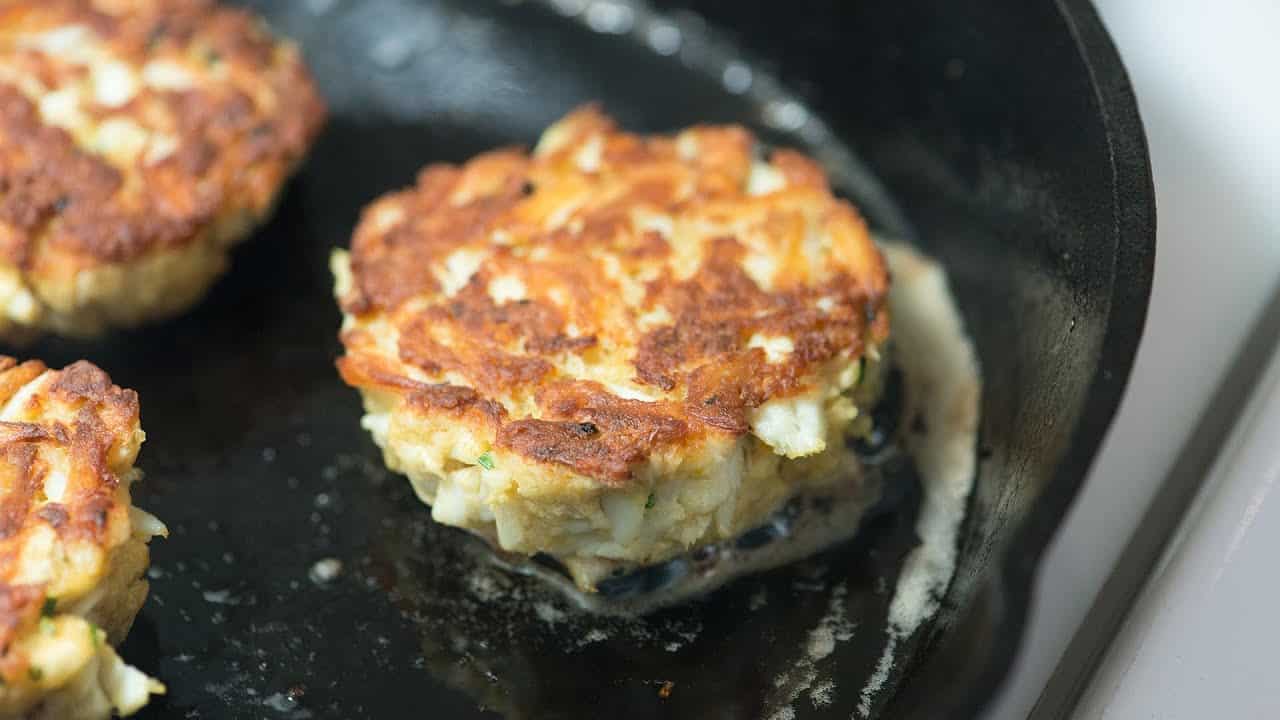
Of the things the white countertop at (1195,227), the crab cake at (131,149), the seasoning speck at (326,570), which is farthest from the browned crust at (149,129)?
the white countertop at (1195,227)

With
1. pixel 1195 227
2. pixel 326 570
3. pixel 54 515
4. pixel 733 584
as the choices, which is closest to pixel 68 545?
pixel 54 515

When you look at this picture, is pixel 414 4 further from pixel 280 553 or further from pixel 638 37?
pixel 280 553

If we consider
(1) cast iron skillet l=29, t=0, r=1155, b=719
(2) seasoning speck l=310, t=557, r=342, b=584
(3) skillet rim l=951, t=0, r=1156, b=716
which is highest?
(3) skillet rim l=951, t=0, r=1156, b=716

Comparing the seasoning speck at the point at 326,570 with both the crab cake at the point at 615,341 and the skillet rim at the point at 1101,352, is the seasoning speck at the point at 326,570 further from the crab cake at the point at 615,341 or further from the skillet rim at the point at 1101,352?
the skillet rim at the point at 1101,352

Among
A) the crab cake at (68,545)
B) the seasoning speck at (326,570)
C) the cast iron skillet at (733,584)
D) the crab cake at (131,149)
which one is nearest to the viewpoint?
the crab cake at (68,545)

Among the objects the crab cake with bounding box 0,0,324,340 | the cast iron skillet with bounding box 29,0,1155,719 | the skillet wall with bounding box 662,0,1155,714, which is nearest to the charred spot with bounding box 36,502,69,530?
the cast iron skillet with bounding box 29,0,1155,719

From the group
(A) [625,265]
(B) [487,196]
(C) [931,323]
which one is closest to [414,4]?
(B) [487,196]

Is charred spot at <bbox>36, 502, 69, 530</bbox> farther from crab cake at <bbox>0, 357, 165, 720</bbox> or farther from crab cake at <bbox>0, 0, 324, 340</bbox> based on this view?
crab cake at <bbox>0, 0, 324, 340</bbox>
